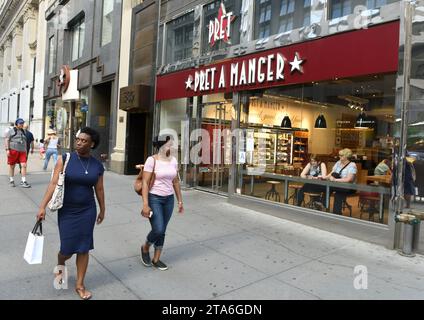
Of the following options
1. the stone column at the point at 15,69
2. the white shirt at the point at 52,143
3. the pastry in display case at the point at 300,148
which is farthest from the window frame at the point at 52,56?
the pastry in display case at the point at 300,148

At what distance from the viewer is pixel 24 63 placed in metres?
34.8

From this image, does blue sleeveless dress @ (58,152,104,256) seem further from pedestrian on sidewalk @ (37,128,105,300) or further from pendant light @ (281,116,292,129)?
pendant light @ (281,116,292,129)

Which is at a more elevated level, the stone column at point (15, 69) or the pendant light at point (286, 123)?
the stone column at point (15, 69)

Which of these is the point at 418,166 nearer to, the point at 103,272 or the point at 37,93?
the point at 103,272

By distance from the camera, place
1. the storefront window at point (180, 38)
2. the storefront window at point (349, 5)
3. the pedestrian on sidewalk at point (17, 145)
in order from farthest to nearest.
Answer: the storefront window at point (180, 38)
the pedestrian on sidewalk at point (17, 145)
the storefront window at point (349, 5)

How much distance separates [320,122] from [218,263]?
416 centimetres

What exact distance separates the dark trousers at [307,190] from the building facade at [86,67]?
8.71 metres

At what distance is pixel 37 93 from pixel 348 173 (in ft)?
88.0

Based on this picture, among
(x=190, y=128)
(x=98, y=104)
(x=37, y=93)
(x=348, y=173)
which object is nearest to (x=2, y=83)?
(x=37, y=93)

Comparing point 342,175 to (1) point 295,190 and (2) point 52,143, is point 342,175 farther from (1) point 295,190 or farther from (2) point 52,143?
(2) point 52,143

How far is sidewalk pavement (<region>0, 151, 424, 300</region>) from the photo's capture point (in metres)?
3.88

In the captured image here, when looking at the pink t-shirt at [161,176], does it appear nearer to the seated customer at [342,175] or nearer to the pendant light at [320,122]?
the seated customer at [342,175]

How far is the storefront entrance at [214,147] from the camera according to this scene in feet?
32.5

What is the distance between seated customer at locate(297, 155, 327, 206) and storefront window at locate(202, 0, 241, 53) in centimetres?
342
